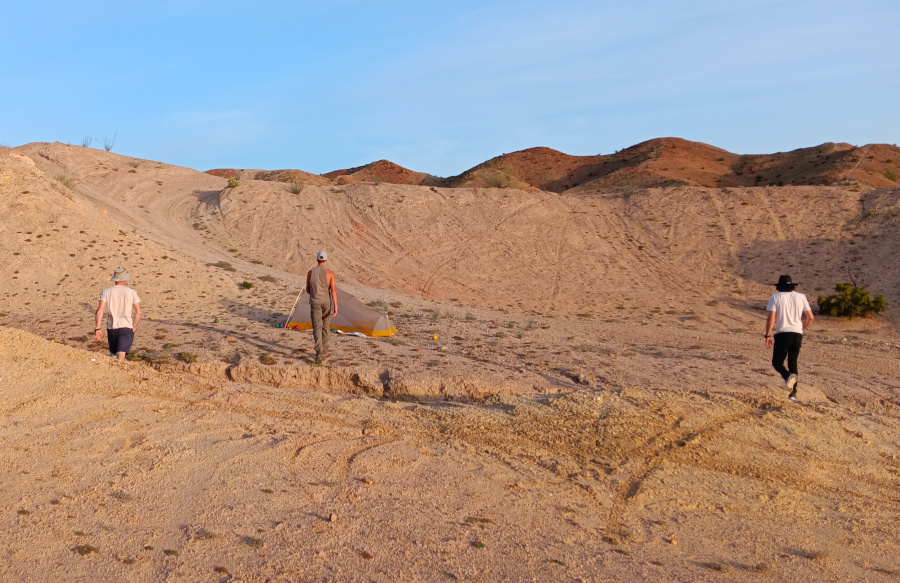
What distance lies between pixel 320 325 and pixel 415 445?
393cm

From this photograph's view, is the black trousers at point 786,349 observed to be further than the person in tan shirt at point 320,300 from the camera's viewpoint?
No

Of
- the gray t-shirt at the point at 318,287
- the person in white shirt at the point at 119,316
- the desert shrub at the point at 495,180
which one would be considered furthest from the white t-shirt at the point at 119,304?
the desert shrub at the point at 495,180

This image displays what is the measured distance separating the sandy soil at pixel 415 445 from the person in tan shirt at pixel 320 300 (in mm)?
319

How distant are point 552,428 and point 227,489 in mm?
3067

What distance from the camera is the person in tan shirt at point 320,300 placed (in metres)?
9.88

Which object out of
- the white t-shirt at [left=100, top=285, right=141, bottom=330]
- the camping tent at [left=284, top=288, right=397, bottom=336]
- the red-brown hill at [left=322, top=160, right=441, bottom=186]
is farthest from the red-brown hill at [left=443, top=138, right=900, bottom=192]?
the white t-shirt at [left=100, top=285, right=141, bottom=330]

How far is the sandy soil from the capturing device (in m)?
4.58

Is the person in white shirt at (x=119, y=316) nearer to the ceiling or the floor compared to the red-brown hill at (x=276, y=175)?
nearer to the floor

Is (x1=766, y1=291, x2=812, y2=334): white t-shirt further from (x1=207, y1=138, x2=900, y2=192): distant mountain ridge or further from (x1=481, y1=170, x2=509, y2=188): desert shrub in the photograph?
(x1=481, y1=170, x2=509, y2=188): desert shrub

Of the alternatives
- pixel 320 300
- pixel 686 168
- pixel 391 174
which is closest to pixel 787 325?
pixel 320 300

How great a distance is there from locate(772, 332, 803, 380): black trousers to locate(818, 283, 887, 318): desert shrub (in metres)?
11.1

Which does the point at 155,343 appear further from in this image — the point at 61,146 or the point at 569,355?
the point at 61,146

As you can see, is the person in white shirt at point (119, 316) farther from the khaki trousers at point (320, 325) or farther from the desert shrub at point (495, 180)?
the desert shrub at point (495, 180)

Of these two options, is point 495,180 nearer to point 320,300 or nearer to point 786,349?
point 320,300
